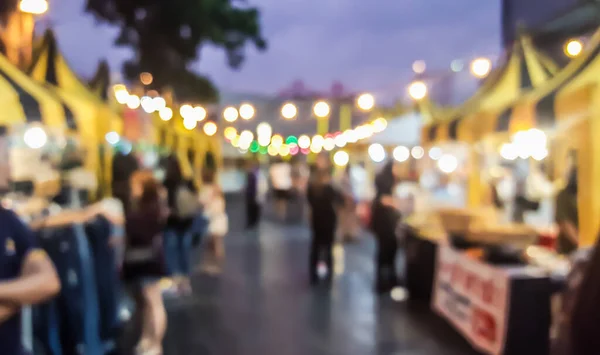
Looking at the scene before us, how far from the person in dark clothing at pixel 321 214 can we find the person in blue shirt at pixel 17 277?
4354 mm

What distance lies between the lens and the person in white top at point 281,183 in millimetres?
13391

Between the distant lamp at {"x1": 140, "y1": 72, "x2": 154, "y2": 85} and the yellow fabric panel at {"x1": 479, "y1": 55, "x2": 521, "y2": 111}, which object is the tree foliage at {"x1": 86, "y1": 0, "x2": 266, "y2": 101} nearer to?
the distant lamp at {"x1": 140, "y1": 72, "x2": 154, "y2": 85}

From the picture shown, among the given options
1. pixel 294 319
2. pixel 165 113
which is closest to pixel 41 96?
pixel 294 319

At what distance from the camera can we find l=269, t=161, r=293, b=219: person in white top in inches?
527

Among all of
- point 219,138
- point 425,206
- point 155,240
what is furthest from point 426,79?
point 219,138

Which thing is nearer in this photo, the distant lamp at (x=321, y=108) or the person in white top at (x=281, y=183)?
the distant lamp at (x=321, y=108)

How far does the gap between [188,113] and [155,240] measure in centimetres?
526

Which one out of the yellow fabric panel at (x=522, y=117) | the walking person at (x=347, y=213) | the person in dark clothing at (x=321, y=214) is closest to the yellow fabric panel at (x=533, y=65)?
the yellow fabric panel at (x=522, y=117)

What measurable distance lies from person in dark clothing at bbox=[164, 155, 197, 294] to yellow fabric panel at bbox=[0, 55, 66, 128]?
2.46m

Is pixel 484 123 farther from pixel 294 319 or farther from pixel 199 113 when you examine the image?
pixel 199 113

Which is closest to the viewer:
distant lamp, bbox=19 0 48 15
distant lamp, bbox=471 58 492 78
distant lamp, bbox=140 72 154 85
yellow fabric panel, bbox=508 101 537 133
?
distant lamp, bbox=19 0 48 15

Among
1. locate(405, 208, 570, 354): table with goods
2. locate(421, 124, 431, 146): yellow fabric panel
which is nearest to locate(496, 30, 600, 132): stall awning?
locate(405, 208, 570, 354): table with goods

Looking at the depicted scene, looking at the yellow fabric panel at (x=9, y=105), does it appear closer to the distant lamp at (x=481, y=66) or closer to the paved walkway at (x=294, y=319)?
the paved walkway at (x=294, y=319)

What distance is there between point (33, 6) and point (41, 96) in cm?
54
